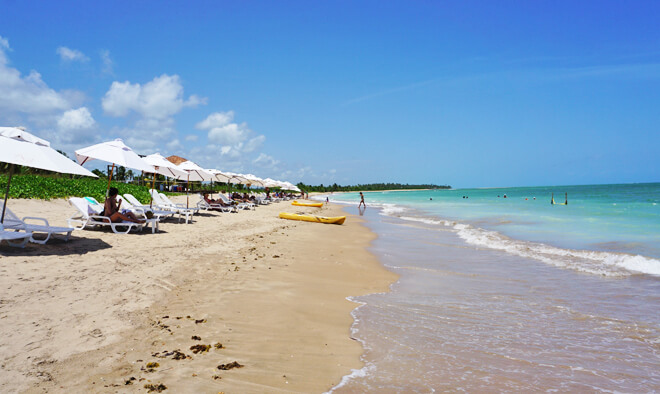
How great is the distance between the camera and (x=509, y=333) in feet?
15.3

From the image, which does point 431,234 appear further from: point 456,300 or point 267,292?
point 267,292

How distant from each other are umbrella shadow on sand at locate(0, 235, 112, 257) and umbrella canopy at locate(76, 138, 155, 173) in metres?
2.50

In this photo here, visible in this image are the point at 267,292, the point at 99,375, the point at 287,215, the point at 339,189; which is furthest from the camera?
the point at 339,189

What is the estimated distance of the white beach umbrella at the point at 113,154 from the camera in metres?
10.3

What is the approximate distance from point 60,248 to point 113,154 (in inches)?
155

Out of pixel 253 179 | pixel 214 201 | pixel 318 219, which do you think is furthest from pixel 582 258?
pixel 253 179

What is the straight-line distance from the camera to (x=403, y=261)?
31.7 feet

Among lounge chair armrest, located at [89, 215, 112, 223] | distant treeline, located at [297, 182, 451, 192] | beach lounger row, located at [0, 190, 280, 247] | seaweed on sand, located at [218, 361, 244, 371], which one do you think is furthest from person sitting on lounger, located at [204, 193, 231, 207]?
distant treeline, located at [297, 182, 451, 192]

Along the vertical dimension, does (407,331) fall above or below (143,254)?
below

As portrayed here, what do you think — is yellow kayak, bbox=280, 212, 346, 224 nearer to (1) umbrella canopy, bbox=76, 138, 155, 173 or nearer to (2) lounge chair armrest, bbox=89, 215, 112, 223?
(1) umbrella canopy, bbox=76, 138, 155, 173

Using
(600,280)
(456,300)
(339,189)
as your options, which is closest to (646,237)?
(600,280)

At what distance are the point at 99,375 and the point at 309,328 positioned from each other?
2187 mm

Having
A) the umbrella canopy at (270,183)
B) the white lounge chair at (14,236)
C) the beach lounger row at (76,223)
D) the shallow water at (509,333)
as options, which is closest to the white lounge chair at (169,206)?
the beach lounger row at (76,223)

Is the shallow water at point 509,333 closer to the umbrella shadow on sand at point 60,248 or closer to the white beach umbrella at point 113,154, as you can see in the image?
the umbrella shadow on sand at point 60,248
